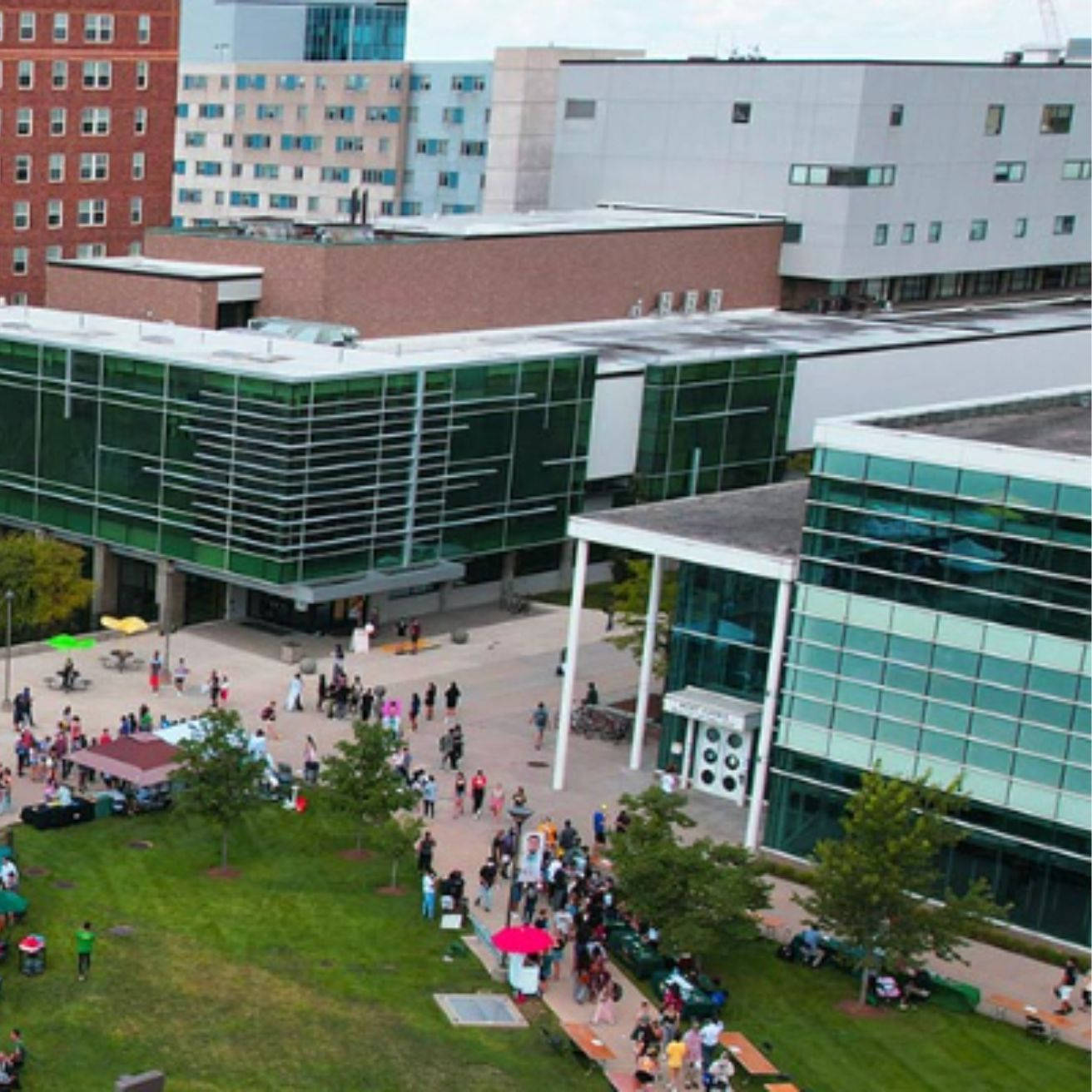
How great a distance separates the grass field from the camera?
119ft

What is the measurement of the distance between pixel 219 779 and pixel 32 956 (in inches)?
276

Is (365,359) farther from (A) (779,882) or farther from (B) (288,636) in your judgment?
(A) (779,882)

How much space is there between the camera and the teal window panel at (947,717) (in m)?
45.8

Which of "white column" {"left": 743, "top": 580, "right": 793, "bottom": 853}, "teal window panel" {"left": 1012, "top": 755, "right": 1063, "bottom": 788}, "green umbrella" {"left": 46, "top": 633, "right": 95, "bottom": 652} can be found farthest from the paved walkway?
"teal window panel" {"left": 1012, "top": 755, "right": 1063, "bottom": 788}

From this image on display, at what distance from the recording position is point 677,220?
3836 inches

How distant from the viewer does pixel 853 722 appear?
47594mm

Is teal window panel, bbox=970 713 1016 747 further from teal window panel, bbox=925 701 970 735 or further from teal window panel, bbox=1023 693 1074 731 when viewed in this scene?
teal window panel, bbox=1023 693 1074 731

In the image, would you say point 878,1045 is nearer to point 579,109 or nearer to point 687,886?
point 687,886

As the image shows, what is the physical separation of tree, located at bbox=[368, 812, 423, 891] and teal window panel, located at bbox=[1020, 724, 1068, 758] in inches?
515

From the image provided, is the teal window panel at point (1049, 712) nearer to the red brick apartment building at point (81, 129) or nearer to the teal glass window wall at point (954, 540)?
the teal glass window wall at point (954, 540)

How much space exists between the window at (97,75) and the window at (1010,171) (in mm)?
43859

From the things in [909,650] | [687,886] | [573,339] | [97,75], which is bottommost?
[687,886]

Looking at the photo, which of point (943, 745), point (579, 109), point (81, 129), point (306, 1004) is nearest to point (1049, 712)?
point (943, 745)

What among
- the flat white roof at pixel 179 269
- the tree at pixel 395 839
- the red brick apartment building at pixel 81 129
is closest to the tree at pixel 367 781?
the tree at pixel 395 839
